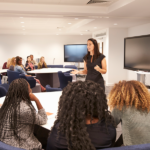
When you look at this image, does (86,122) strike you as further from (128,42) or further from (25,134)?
(128,42)

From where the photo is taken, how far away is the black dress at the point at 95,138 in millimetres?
1140

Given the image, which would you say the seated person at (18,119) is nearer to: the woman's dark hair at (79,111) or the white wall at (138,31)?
the woman's dark hair at (79,111)

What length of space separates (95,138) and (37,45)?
11906 mm

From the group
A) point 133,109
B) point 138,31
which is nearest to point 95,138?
point 133,109

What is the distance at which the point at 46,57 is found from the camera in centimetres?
1273

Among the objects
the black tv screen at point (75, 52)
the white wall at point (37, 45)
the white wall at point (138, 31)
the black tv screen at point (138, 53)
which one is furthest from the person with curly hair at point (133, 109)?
the white wall at point (37, 45)

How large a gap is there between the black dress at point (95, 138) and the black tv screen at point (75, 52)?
10.6 metres

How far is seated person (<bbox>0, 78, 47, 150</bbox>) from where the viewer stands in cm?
148

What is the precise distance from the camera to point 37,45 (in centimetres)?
1258

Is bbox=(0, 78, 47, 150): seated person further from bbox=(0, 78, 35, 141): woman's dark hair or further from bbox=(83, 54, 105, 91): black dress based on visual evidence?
bbox=(83, 54, 105, 91): black dress

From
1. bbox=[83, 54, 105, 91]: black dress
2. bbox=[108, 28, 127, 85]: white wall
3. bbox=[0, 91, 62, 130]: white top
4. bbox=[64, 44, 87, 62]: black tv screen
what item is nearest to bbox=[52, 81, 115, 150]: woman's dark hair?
bbox=[0, 91, 62, 130]: white top

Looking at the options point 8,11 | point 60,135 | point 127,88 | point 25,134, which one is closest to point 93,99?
point 60,135

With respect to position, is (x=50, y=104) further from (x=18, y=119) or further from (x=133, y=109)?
(x=133, y=109)

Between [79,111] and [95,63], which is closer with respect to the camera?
[79,111]
